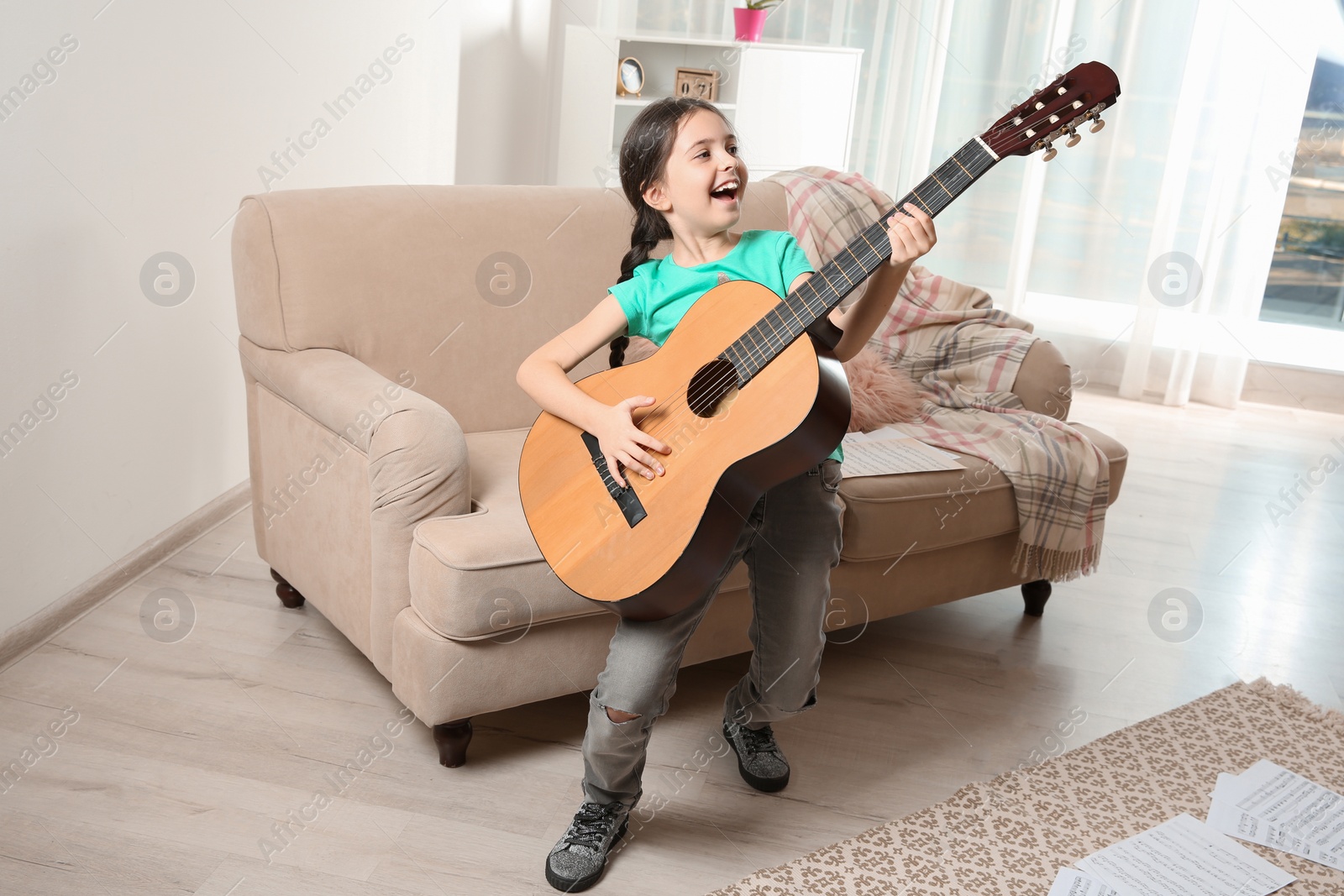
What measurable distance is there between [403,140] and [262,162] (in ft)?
2.46

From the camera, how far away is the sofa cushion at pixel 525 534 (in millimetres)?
1583

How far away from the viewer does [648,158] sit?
145 cm

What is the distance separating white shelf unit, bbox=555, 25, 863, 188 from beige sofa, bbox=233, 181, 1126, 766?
68.8 inches

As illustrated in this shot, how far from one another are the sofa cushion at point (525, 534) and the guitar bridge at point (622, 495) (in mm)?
242

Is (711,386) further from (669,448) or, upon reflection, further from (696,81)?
(696,81)

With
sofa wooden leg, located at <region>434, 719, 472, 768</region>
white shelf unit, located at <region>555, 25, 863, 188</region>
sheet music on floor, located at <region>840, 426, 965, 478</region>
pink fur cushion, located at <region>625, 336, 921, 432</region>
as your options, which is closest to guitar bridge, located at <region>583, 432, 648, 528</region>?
sofa wooden leg, located at <region>434, 719, 472, 768</region>

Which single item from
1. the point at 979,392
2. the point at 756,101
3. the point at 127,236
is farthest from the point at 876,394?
the point at 756,101

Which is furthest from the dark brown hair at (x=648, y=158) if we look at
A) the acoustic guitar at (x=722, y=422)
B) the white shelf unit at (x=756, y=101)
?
the white shelf unit at (x=756, y=101)

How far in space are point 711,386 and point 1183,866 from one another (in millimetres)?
1046

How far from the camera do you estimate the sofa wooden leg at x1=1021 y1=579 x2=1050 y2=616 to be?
7.97 ft

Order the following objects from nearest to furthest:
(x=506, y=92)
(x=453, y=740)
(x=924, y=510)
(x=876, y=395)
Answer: (x=453, y=740) → (x=924, y=510) → (x=876, y=395) → (x=506, y=92)

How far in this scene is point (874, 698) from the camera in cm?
204

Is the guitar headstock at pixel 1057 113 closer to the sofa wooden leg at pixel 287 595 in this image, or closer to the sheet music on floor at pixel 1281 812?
the sheet music on floor at pixel 1281 812

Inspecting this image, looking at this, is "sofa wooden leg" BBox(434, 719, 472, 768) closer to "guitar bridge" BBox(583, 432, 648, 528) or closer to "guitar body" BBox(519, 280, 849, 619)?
"guitar body" BBox(519, 280, 849, 619)
